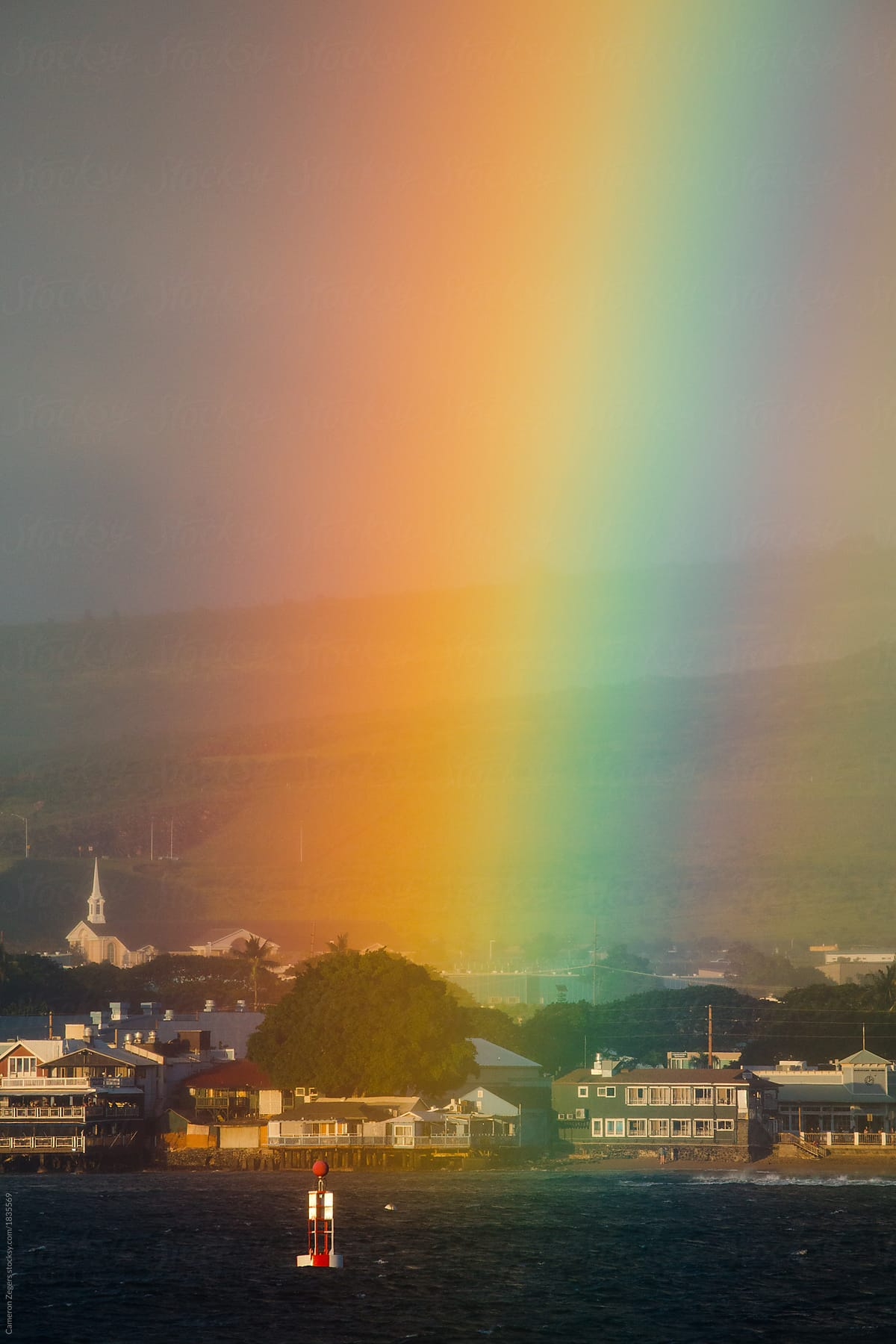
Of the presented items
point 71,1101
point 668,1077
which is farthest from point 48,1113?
point 668,1077

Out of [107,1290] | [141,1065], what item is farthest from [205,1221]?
[141,1065]

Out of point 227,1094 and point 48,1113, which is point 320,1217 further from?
point 227,1094

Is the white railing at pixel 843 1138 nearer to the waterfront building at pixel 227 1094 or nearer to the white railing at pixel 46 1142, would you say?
the waterfront building at pixel 227 1094

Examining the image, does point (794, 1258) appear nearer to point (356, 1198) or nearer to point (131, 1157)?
point (356, 1198)

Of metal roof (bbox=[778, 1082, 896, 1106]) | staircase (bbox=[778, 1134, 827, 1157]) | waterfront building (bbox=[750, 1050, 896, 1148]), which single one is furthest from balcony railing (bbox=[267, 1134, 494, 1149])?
metal roof (bbox=[778, 1082, 896, 1106])

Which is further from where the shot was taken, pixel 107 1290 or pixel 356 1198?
pixel 356 1198

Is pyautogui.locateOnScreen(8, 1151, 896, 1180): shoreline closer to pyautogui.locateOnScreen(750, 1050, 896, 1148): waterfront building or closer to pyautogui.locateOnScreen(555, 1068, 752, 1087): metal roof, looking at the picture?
pyautogui.locateOnScreen(750, 1050, 896, 1148): waterfront building

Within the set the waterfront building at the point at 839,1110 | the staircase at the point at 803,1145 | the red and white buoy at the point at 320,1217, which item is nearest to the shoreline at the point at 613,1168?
the staircase at the point at 803,1145
